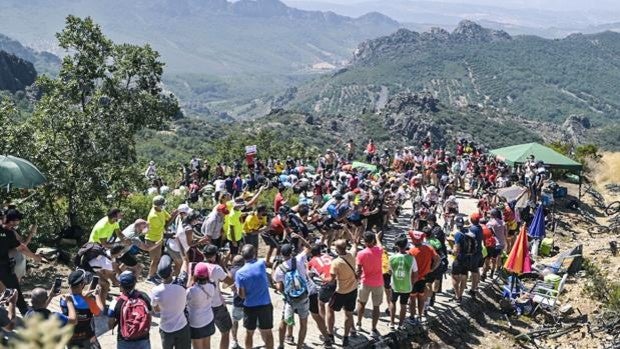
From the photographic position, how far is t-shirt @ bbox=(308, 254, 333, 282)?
8.12 meters

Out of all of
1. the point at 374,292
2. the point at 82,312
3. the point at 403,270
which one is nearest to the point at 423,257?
the point at 403,270

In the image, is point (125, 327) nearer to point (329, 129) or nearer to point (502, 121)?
point (329, 129)

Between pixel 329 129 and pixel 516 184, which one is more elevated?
pixel 516 184

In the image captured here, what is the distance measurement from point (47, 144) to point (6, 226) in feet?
17.9

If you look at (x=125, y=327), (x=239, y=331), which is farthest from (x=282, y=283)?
(x=125, y=327)

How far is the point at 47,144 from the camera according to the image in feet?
41.0

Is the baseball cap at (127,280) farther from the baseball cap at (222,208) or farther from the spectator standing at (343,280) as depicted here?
the baseball cap at (222,208)

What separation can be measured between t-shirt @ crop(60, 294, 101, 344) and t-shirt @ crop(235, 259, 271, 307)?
1.77 m

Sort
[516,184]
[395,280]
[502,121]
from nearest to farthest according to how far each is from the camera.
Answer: [395,280] → [516,184] → [502,121]

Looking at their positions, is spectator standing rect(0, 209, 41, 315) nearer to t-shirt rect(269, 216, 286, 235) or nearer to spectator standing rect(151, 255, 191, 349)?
spectator standing rect(151, 255, 191, 349)

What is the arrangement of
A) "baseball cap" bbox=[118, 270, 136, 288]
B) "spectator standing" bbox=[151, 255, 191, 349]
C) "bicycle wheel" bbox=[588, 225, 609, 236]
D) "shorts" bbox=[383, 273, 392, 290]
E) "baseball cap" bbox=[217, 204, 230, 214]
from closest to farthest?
"baseball cap" bbox=[118, 270, 136, 288], "spectator standing" bbox=[151, 255, 191, 349], "shorts" bbox=[383, 273, 392, 290], "baseball cap" bbox=[217, 204, 230, 214], "bicycle wheel" bbox=[588, 225, 609, 236]

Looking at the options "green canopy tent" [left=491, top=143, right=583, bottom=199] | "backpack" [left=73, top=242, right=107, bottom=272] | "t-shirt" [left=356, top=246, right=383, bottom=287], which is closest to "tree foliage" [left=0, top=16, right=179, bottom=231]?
"backpack" [left=73, top=242, right=107, bottom=272]

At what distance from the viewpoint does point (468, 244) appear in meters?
10.4

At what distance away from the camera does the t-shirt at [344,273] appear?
8.01 m
